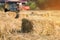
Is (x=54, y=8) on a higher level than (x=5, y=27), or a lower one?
lower

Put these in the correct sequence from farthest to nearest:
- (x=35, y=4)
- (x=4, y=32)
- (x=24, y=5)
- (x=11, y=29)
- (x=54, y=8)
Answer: (x=54, y=8) → (x=35, y=4) → (x=24, y=5) → (x=11, y=29) → (x=4, y=32)

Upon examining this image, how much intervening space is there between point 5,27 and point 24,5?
17.3 feet

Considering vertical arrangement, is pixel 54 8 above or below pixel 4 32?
below

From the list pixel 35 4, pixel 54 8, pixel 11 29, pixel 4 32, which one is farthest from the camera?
pixel 54 8

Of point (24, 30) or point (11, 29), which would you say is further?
point (24, 30)

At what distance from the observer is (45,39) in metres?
2.98

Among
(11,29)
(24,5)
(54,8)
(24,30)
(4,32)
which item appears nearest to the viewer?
(4,32)

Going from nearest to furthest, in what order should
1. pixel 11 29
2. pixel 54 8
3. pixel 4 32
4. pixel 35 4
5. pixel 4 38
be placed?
1. pixel 4 38
2. pixel 4 32
3. pixel 11 29
4. pixel 35 4
5. pixel 54 8

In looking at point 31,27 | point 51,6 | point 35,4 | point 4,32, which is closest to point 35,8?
point 35,4

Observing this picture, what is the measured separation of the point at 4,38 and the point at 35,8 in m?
6.09

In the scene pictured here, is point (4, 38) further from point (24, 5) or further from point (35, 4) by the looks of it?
point (35, 4)

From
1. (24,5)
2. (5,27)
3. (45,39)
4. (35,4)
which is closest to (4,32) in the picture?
(5,27)

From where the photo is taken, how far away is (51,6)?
9758 millimetres

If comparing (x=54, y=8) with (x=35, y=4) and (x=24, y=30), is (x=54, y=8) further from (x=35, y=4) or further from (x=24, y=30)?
(x=24, y=30)
